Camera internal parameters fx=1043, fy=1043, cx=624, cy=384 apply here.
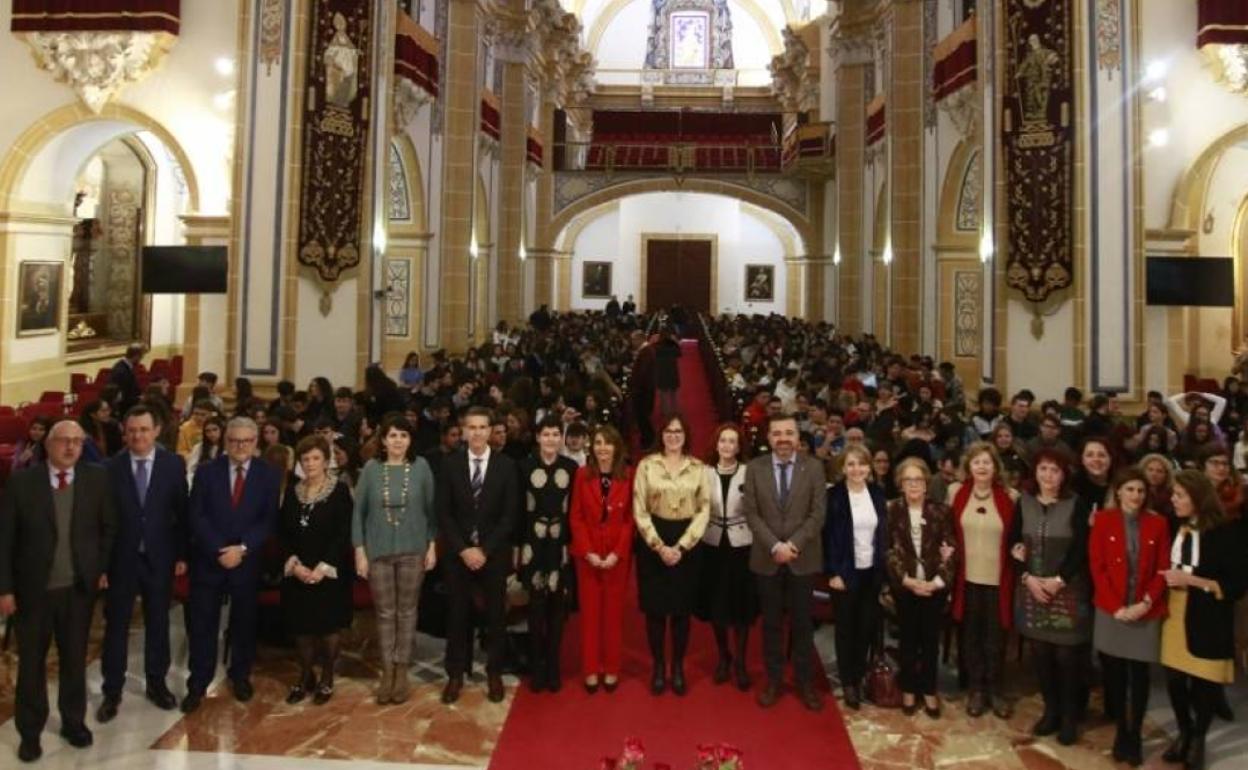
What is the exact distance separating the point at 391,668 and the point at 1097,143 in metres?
8.88

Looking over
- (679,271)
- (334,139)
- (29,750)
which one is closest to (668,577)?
(29,750)

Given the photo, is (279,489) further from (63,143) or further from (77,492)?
(63,143)

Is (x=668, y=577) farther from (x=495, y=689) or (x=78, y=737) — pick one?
(x=78, y=737)

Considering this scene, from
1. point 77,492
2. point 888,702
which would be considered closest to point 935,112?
point 888,702

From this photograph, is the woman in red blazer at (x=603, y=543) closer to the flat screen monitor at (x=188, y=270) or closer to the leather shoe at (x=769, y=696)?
the leather shoe at (x=769, y=696)

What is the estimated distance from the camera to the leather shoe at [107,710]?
5.21 m

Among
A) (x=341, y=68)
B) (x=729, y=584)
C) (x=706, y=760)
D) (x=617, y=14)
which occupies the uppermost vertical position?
(x=617, y=14)

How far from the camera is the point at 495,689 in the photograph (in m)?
5.58

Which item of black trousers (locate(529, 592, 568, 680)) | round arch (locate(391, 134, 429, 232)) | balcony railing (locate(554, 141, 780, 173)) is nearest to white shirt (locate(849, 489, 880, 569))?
black trousers (locate(529, 592, 568, 680))

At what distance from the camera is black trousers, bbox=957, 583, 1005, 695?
5.39 m

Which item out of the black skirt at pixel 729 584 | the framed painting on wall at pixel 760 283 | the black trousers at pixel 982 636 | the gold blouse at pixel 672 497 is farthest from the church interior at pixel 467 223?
the framed painting on wall at pixel 760 283

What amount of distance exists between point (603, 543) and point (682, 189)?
22.5 meters

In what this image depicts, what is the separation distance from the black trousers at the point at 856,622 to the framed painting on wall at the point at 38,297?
11677mm

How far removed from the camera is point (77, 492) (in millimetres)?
4809
